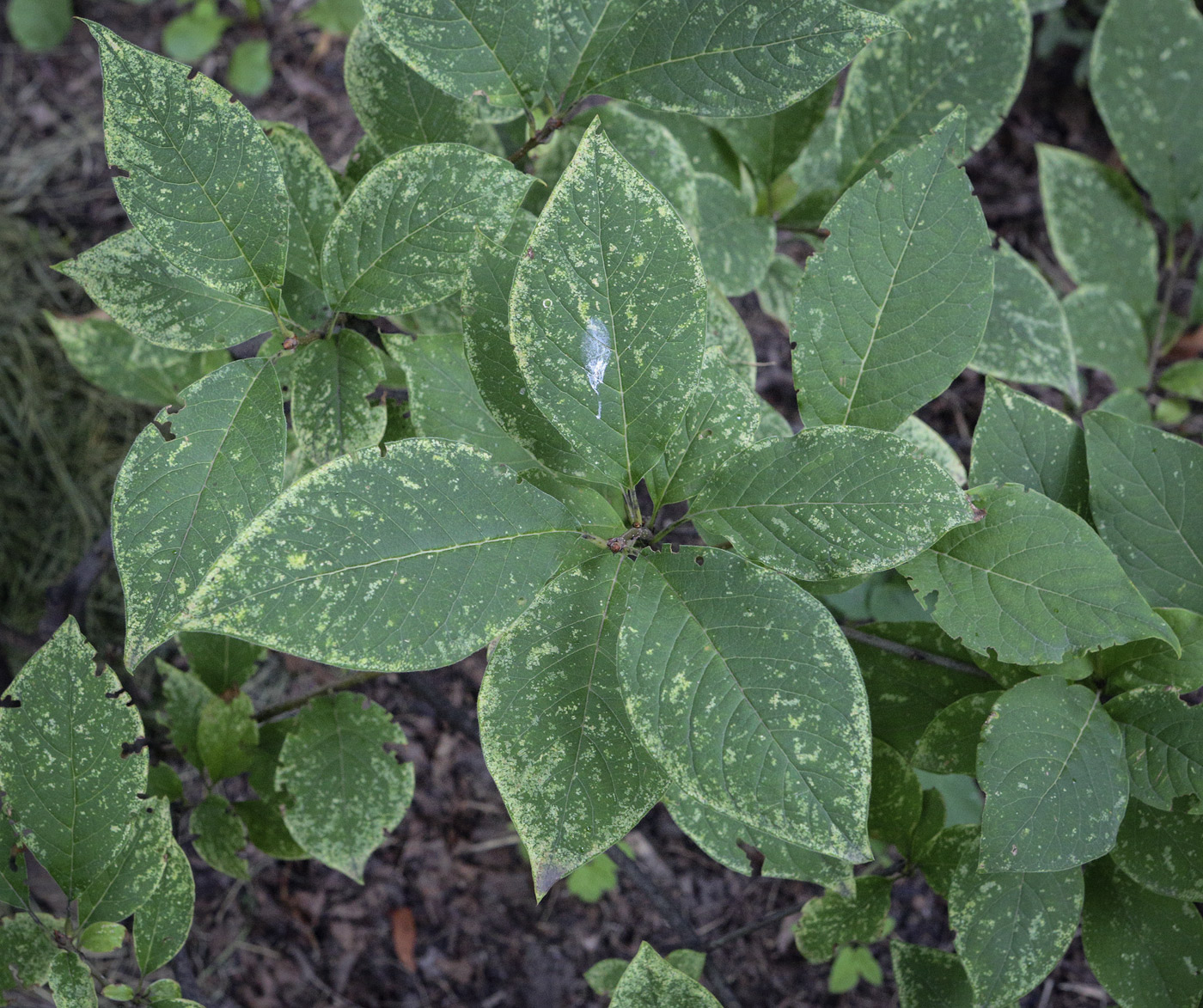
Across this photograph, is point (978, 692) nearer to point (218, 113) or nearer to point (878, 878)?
point (878, 878)

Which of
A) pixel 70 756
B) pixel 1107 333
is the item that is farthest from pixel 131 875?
pixel 1107 333

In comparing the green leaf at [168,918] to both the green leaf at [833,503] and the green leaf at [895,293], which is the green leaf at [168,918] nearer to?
→ the green leaf at [833,503]

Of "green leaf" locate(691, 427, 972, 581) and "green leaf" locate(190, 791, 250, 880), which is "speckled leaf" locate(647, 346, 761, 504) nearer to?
"green leaf" locate(691, 427, 972, 581)

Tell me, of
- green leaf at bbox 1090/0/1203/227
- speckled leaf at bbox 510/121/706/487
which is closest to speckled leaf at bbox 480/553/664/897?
speckled leaf at bbox 510/121/706/487

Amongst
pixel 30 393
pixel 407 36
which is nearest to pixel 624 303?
pixel 407 36

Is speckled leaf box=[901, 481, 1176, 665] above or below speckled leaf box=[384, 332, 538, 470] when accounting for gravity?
below

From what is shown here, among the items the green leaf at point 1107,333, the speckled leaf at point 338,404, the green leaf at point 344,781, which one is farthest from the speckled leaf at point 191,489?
the green leaf at point 1107,333

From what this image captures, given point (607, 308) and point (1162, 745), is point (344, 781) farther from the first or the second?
point (1162, 745)
